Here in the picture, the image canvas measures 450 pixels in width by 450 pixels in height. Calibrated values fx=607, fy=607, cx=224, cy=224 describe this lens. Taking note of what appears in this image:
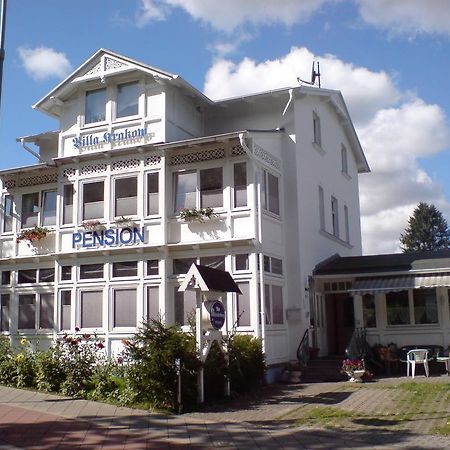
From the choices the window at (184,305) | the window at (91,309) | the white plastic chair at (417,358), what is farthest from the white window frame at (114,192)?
the white plastic chair at (417,358)

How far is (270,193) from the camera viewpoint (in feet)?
62.8

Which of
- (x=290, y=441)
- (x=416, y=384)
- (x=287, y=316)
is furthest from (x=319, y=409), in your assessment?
(x=287, y=316)

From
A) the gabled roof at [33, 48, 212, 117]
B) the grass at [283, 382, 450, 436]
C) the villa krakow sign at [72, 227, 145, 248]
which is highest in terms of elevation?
the gabled roof at [33, 48, 212, 117]

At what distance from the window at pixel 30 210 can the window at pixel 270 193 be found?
8334 mm

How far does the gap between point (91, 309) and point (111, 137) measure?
18.4 feet

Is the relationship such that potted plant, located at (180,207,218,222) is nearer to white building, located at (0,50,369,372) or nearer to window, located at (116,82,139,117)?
white building, located at (0,50,369,372)

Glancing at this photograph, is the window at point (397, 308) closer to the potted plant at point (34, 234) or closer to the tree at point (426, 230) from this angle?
the potted plant at point (34, 234)

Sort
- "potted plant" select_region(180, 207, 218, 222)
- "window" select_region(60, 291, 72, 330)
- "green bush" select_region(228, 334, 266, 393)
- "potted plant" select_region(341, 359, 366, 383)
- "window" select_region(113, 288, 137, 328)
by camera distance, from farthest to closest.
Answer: "window" select_region(60, 291, 72, 330)
"window" select_region(113, 288, 137, 328)
"potted plant" select_region(180, 207, 218, 222)
"potted plant" select_region(341, 359, 366, 383)
"green bush" select_region(228, 334, 266, 393)

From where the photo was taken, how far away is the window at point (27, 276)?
21031 mm

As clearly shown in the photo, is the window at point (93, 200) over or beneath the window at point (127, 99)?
beneath

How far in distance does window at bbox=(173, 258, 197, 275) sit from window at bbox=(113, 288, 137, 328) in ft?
4.92

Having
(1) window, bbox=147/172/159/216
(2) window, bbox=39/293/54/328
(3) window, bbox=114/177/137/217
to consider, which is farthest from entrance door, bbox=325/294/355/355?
(2) window, bbox=39/293/54/328

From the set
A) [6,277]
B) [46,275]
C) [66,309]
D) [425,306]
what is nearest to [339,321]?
[425,306]

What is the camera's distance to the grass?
34.9ft
